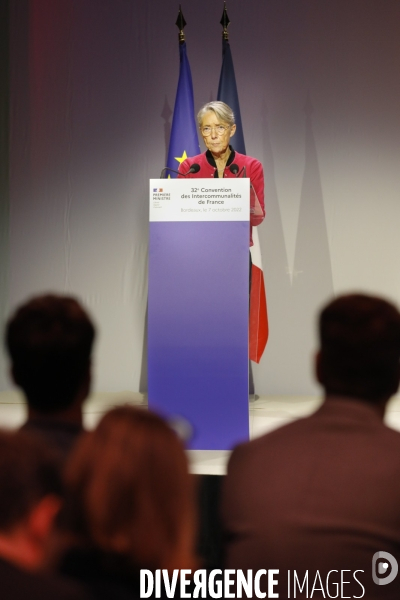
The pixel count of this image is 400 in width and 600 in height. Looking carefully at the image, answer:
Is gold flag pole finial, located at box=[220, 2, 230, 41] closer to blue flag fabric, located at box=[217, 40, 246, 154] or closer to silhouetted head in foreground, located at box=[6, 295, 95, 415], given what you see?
blue flag fabric, located at box=[217, 40, 246, 154]

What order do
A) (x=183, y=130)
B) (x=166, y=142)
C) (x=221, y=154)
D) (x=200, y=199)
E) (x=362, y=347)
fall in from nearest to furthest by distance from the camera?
1. (x=362, y=347)
2. (x=200, y=199)
3. (x=221, y=154)
4. (x=183, y=130)
5. (x=166, y=142)

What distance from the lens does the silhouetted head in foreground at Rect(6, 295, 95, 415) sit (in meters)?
1.39

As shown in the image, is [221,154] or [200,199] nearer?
[200,199]

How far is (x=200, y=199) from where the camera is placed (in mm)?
3152

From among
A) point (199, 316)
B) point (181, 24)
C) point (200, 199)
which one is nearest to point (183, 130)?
point (181, 24)

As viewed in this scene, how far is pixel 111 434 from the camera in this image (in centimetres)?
90

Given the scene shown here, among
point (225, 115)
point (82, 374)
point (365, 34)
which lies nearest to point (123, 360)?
point (225, 115)

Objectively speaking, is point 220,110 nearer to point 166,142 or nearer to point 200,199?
point 200,199

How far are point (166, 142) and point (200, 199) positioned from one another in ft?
7.41

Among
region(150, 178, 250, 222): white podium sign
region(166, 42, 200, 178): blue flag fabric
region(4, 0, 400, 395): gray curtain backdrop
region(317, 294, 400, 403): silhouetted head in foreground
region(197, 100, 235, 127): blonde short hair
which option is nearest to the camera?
region(317, 294, 400, 403): silhouetted head in foreground

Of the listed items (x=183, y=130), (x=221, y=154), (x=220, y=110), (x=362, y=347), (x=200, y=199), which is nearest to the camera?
(x=362, y=347)

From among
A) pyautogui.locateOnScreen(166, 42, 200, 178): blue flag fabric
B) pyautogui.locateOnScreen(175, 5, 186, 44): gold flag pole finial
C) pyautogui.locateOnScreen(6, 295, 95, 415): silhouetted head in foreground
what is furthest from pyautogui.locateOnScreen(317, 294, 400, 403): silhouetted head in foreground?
pyautogui.locateOnScreen(175, 5, 186, 44): gold flag pole finial

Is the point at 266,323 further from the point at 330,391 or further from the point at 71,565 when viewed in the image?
the point at 71,565

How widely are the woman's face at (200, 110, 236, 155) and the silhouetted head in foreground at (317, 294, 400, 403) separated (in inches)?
109
